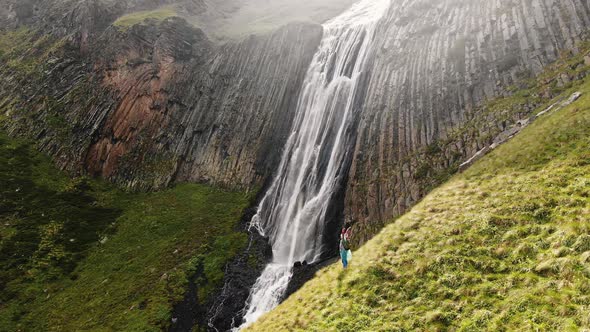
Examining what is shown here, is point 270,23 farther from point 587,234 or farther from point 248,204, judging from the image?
point 587,234

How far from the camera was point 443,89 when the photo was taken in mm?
32125

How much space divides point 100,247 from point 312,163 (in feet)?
77.3

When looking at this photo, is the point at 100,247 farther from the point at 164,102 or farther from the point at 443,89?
the point at 443,89

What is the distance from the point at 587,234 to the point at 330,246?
803 inches

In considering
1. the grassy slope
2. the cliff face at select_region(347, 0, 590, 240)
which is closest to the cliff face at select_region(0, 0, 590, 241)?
the cliff face at select_region(347, 0, 590, 240)

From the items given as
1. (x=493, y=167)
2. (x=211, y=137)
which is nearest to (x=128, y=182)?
(x=211, y=137)

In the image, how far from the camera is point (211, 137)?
47.8m

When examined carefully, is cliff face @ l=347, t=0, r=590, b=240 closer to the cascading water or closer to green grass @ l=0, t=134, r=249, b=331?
the cascading water

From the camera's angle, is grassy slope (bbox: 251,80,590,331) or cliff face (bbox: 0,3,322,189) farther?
cliff face (bbox: 0,3,322,189)

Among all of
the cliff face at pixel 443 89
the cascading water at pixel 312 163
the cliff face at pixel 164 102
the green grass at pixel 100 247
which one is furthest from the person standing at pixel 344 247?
the cliff face at pixel 164 102

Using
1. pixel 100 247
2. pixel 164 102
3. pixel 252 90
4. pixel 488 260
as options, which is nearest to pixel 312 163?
pixel 252 90

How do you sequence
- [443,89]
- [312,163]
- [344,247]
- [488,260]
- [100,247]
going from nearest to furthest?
[488,260] < [344,247] < [443,89] < [100,247] < [312,163]

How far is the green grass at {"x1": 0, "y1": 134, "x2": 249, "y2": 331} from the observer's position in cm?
2667

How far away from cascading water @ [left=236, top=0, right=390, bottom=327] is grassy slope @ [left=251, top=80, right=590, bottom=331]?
10981 mm
